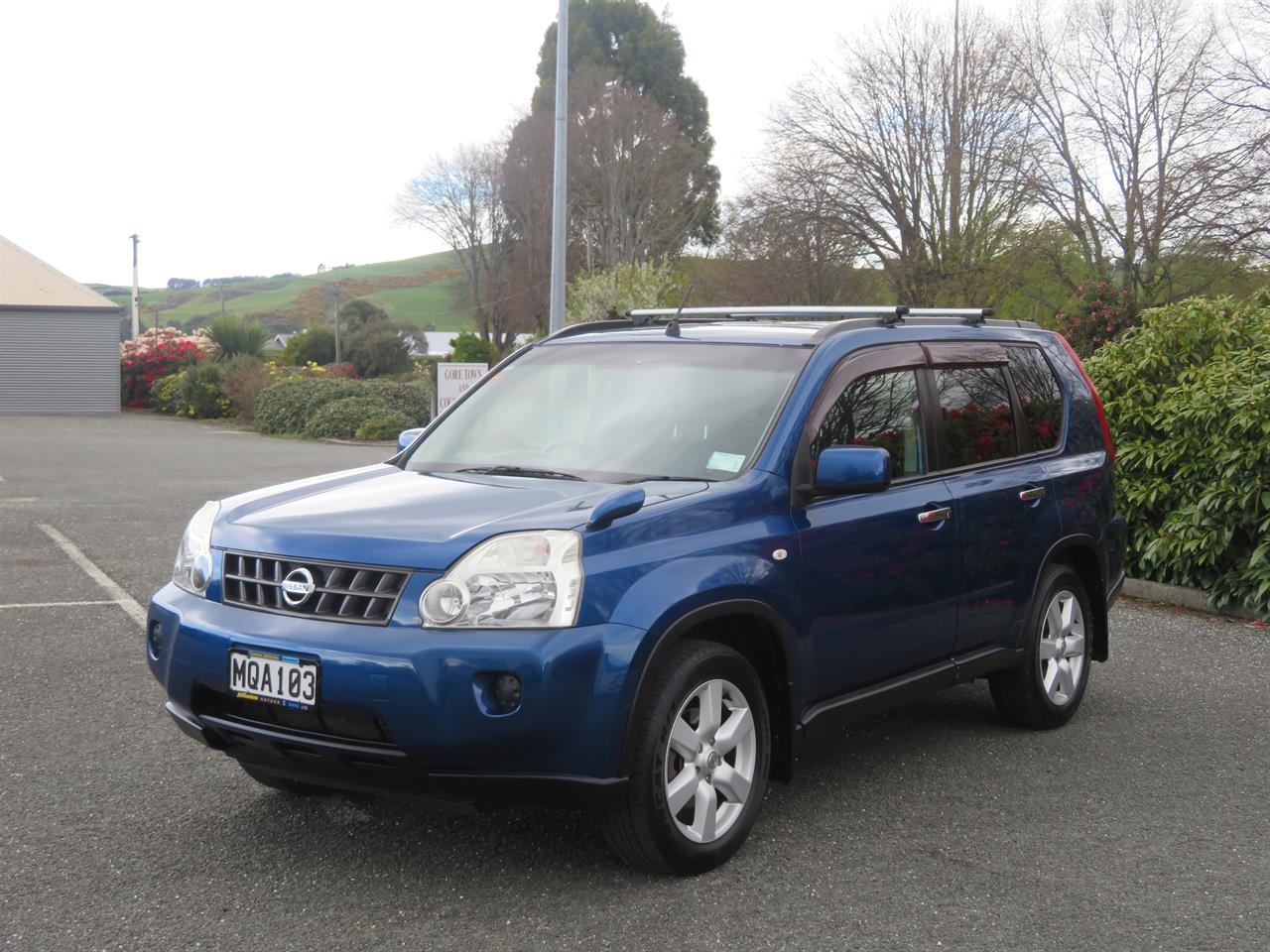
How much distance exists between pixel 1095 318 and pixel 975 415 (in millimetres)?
24508

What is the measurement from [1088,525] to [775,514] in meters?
2.35

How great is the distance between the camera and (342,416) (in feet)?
110

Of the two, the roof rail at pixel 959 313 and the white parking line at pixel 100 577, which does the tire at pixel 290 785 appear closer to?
the roof rail at pixel 959 313

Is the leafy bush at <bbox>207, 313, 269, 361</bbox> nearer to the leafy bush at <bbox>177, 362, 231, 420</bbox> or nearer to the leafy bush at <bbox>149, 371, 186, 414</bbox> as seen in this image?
the leafy bush at <bbox>149, 371, 186, 414</bbox>

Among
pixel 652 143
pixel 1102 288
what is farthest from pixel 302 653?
pixel 652 143

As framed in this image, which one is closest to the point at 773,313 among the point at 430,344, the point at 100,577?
the point at 100,577

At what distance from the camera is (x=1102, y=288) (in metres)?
29.5

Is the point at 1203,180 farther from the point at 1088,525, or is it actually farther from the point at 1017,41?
the point at 1088,525

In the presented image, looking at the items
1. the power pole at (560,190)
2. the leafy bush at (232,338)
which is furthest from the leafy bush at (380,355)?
the power pole at (560,190)

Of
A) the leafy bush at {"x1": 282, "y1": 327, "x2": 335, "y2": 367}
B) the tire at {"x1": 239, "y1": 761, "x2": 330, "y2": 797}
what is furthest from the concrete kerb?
the leafy bush at {"x1": 282, "y1": 327, "x2": 335, "y2": 367}

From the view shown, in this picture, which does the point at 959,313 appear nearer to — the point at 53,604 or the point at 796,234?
the point at 53,604

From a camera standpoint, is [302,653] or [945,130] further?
[945,130]

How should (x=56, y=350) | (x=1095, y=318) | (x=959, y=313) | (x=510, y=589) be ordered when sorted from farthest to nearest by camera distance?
1. (x=56, y=350)
2. (x=1095, y=318)
3. (x=959, y=313)
4. (x=510, y=589)

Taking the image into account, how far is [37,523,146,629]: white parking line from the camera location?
Answer: 877 cm
